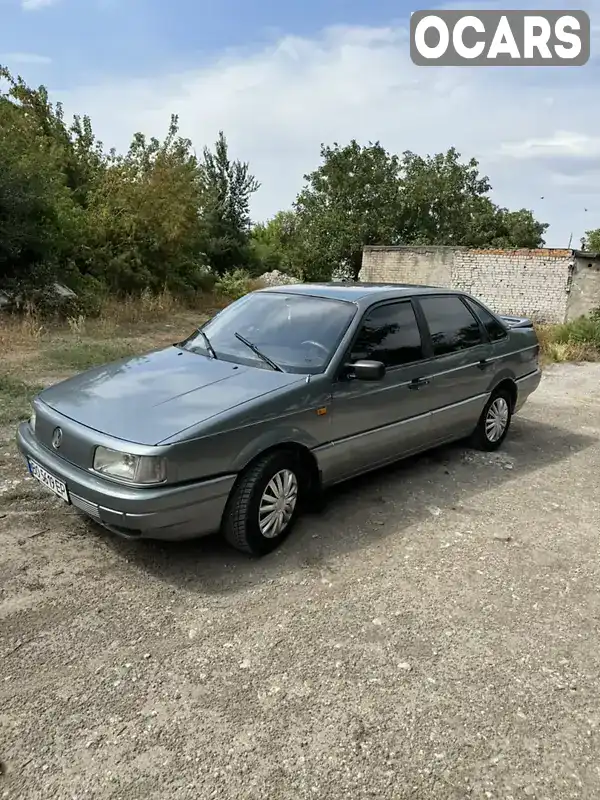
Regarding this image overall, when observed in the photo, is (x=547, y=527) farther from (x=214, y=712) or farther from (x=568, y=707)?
(x=214, y=712)

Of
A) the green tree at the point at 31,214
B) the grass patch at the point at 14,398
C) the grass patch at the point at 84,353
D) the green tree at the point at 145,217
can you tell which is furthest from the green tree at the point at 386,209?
the grass patch at the point at 14,398

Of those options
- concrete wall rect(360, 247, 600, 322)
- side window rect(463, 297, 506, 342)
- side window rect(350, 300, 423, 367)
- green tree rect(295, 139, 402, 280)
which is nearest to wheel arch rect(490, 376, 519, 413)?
side window rect(463, 297, 506, 342)

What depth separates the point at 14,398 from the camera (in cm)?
661

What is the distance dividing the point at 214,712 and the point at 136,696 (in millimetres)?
342

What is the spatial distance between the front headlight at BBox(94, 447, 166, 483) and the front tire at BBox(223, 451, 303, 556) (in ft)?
1.70

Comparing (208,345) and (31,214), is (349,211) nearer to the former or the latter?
→ (31,214)

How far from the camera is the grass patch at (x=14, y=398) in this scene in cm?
588

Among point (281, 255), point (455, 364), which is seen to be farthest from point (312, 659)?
point (281, 255)

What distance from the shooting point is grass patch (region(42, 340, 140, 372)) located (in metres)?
8.99

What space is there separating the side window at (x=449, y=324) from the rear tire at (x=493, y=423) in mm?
646

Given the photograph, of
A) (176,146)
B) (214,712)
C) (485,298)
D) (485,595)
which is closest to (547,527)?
(485,595)

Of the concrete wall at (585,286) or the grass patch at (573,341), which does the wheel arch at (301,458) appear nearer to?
the grass patch at (573,341)

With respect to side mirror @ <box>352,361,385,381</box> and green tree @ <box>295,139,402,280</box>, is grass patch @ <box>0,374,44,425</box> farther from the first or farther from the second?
green tree @ <box>295,139,402,280</box>

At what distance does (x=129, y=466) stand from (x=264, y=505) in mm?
853
